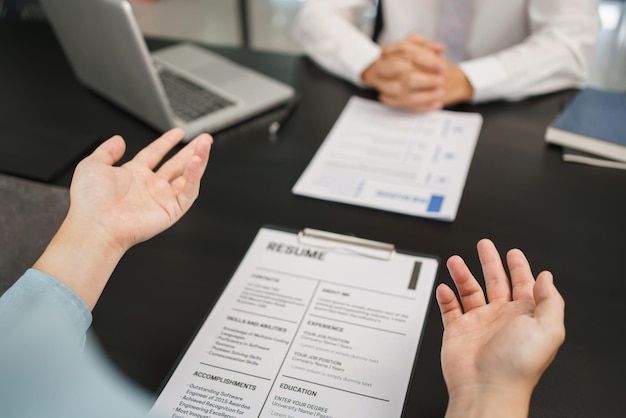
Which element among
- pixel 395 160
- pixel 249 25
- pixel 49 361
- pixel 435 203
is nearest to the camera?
pixel 49 361

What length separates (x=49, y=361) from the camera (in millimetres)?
507

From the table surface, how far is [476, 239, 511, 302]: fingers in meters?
0.08

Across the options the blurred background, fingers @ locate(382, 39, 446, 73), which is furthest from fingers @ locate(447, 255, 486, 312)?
the blurred background

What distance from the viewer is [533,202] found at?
0.89 meters

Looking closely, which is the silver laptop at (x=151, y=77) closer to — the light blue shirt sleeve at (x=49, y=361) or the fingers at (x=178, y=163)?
the fingers at (x=178, y=163)

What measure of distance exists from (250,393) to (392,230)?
350 mm

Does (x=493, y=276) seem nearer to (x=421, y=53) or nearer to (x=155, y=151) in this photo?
(x=155, y=151)

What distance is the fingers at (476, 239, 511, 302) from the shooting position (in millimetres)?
631

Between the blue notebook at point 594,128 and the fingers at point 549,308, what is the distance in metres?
0.49

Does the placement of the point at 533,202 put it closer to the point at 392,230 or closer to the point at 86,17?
the point at 392,230

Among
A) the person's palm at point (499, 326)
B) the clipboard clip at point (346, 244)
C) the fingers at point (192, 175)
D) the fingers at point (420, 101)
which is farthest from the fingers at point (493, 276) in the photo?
the fingers at point (420, 101)

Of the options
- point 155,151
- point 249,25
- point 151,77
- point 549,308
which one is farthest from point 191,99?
point 249,25

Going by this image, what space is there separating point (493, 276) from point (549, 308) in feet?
0.34

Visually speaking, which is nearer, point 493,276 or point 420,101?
point 493,276
